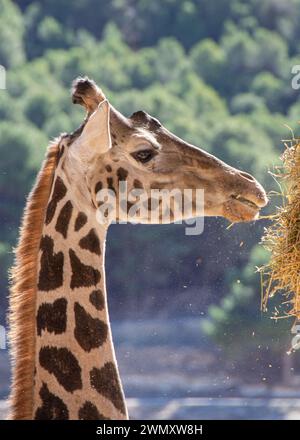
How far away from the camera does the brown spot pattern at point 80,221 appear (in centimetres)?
298

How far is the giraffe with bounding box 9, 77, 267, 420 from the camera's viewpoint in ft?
9.30

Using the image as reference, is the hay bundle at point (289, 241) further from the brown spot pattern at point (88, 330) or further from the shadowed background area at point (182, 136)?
the brown spot pattern at point (88, 330)

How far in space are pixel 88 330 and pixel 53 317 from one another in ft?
0.35

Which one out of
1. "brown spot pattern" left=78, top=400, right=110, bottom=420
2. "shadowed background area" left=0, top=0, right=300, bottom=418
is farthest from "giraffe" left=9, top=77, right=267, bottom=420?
"shadowed background area" left=0, top=0, right=300, bottom=418

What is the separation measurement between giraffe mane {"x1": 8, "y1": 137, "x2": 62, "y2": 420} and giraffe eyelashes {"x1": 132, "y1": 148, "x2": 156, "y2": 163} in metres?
0.25

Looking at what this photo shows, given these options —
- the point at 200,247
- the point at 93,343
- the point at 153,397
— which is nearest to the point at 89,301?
the point at 93,343

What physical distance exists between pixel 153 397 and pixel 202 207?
5.58 metres

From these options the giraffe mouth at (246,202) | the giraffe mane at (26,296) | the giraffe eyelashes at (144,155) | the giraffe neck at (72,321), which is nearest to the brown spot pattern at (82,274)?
the giraffe neck at (72,321)

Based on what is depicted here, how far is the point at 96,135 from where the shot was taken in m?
2.94

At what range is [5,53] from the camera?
16.0 metres

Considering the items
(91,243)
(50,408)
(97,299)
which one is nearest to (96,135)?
(91,243)

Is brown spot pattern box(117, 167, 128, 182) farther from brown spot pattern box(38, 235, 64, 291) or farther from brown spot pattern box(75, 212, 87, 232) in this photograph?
brown spot pattern box(38, 235, 64, 291)

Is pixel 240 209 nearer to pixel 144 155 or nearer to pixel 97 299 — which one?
pixel 144 155

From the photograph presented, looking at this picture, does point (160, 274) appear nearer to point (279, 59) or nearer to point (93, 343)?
point (93, 343)
